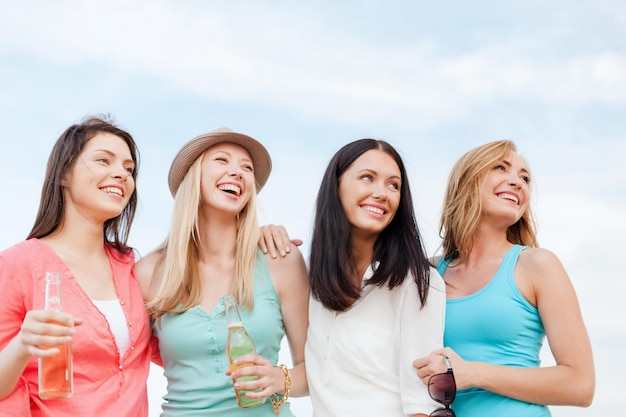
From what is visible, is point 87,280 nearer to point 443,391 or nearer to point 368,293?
point 368,293

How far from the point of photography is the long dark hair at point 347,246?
4598mm

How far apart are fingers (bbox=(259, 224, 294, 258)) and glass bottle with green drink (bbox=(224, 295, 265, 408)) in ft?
2.29

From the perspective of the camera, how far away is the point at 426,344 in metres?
4.35

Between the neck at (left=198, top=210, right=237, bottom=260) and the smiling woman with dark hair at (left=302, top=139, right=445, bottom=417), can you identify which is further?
the neck at (left=198, top=210, right=237, bottom=260)

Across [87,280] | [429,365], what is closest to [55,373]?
[87,280]

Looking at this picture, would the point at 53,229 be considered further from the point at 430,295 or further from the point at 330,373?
the point at 430,295

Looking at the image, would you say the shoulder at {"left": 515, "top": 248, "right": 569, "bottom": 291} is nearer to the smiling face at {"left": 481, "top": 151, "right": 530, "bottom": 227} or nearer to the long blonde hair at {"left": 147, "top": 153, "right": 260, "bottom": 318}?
the smiling face at {"left": 481, "top": 151, "right": 530, "bottom": 227}

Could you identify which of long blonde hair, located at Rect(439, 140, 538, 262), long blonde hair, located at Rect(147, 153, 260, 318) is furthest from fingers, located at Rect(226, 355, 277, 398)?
long blonde hair, located at Rect(439, 140, 538, 262)

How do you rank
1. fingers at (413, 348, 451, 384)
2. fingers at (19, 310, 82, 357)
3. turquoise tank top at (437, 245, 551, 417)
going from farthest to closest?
turquoise tank top at (437, 245, 551, 417), fingers at (413, 348, 451, 384), fingers at (19, 310, 82, 357)

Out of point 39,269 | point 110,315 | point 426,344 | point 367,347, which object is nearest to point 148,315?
point 110,315

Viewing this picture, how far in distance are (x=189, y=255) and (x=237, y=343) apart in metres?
0.88

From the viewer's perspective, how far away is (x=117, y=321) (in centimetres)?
461

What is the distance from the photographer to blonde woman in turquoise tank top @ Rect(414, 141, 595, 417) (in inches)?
174

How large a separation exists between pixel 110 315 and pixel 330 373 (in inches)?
54.8
